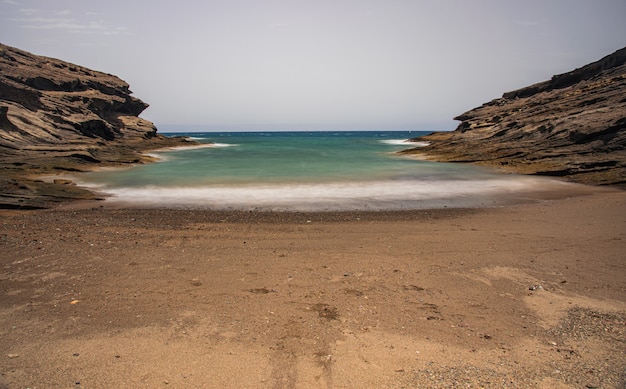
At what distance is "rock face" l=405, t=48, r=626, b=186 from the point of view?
83.1ft

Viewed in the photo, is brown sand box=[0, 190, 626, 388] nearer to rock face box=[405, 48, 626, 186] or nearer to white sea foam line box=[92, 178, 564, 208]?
white sea foam line box=[92, 178, 564, 208]

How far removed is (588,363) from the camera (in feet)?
15.3

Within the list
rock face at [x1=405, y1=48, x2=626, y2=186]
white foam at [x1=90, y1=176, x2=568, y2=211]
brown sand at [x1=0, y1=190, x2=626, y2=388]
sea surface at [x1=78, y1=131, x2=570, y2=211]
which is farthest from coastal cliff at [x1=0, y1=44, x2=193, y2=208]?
rock face at [x1=405, y1=48, x2=626, y2=186]

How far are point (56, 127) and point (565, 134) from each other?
47.6 m

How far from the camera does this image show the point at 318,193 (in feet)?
64.3

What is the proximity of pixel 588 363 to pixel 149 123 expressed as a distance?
7416 cm

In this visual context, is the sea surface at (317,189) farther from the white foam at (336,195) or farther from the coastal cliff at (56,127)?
the coastal cliff at (56,127)

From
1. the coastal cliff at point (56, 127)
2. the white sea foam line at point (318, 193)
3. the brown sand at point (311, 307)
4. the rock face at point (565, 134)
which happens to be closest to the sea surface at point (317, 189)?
the white sea foam line at point (318, 193)

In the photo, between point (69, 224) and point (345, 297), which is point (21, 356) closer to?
point (345, 297)

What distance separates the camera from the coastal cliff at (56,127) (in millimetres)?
17891

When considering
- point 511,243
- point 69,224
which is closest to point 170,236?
point 69,224

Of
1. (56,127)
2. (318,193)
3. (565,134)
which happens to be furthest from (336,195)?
(56,127)

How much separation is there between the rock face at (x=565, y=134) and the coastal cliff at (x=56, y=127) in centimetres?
2924

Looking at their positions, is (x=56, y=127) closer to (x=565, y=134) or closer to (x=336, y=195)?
(x=336, y=195)
